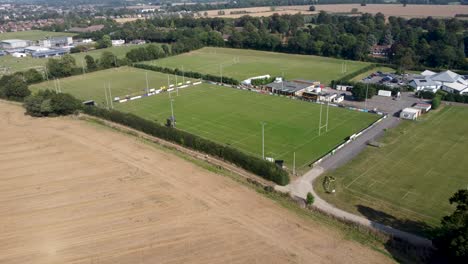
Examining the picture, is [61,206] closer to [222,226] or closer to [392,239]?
[222,226]

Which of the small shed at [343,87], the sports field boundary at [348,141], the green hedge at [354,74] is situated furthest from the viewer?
the green hedge at [354,74]

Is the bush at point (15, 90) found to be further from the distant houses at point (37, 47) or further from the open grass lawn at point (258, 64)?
the distant houses at point (37, 47)

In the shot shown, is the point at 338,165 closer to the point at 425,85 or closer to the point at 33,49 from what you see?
the point at 425,85

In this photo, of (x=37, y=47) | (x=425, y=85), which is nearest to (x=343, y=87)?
(x=425, y=85)

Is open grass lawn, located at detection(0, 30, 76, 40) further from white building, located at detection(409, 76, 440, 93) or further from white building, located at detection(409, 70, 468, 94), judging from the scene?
white building, located at detection(409, 70, 468, 94)

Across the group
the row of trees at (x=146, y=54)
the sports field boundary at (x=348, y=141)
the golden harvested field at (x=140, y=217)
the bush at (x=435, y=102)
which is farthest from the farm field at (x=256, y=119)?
the row of trees at (x=146, y=54)

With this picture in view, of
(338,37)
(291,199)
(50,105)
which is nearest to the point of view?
(291,199)

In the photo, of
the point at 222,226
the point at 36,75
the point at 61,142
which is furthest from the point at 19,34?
the point at 222,226
